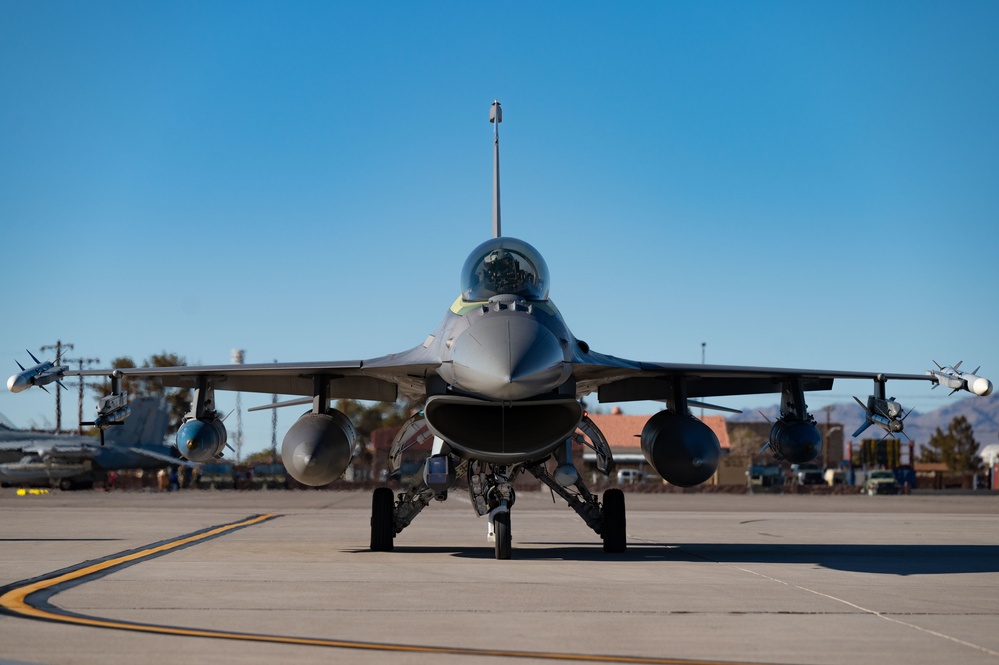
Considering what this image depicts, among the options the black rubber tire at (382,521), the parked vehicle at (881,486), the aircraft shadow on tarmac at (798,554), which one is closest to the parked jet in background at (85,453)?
the parked vehicle at (881,486)

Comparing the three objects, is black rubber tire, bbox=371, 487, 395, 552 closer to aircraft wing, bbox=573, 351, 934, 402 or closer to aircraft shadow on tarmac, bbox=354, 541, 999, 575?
aircraft shadow on tarmac, bbox=354, 541, 999, 575

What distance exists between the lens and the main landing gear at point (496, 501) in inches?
502

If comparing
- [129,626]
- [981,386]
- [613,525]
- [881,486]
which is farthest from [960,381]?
[881,486]

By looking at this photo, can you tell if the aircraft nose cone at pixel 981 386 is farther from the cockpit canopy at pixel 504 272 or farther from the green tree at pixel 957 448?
the green tree at pixel 957 448

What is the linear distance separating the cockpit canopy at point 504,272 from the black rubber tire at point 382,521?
3087 millimetres

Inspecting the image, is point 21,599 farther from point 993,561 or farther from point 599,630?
point 993,561

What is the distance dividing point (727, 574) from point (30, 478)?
136 ft

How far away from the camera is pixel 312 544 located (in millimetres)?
14953

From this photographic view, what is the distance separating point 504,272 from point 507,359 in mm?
2225

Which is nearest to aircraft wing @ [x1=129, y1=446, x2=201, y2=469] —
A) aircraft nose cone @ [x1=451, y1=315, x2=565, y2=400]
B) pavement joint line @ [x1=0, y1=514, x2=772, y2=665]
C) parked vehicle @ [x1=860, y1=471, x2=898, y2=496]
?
parked vehicle @ [x1=860, y1=471, x2=898, y2=496]

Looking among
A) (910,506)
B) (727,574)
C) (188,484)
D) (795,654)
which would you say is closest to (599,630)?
(795,654)

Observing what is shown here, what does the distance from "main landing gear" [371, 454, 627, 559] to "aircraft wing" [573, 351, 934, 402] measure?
134 centimetres

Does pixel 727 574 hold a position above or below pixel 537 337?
below

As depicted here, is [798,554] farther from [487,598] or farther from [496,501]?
[487,598]
